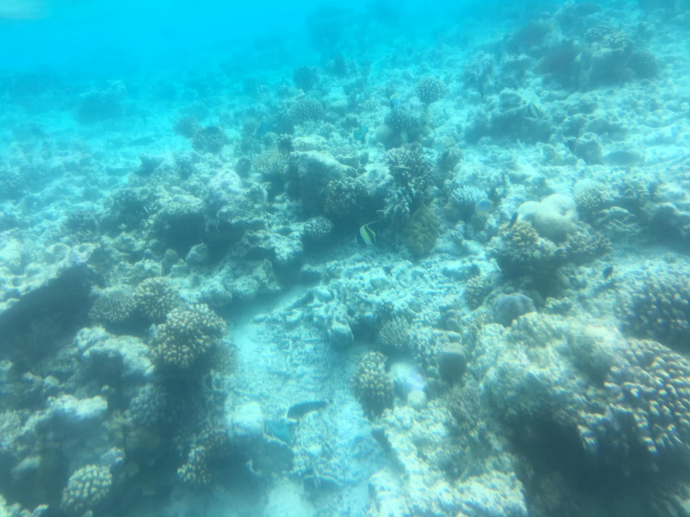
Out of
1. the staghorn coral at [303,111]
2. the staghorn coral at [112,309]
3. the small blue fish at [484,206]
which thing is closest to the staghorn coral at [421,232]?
the small blue fish at [484,206]

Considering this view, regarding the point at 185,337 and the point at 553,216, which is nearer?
the point at 185,337

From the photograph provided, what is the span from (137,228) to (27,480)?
5227 mm

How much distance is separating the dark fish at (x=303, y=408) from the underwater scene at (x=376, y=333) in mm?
41

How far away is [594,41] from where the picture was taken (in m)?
13.5

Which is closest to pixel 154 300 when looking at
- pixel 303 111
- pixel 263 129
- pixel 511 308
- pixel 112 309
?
pixel 112 309

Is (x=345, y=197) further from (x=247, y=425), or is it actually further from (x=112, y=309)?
(x=112, y=309)

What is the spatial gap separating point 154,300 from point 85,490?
2.75 m

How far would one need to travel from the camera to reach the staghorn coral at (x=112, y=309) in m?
5.59

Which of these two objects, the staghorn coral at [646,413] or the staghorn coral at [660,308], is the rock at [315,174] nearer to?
the staghorn coral at [660,308]

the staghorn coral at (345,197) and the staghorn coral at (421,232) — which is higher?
the staghorn coral at (345,197)

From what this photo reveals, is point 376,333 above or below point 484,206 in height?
below

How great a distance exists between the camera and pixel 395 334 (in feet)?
18.5

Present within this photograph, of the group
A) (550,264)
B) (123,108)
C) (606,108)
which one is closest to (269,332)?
(550,264)

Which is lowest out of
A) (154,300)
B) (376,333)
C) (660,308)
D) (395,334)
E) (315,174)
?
(376,333)
